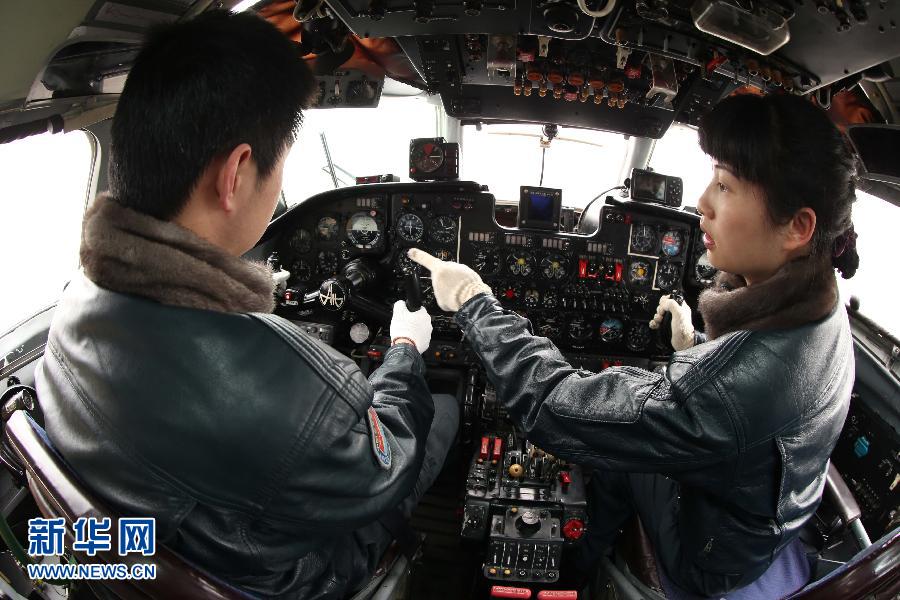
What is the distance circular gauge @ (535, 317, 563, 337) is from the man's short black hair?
298cm

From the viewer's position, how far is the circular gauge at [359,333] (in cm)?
381

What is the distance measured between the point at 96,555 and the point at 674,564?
5.84 feet

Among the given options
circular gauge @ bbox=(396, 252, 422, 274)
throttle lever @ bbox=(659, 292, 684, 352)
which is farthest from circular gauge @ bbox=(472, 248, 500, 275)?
throttle lever @ bbox=(659, 292, 684, 352)

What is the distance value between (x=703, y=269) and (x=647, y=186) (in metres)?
0.78

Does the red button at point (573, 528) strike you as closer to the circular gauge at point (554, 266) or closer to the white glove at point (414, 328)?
the white glove at point (414, 328)

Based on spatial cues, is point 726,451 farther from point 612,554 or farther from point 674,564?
point 612,554

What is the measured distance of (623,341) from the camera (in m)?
3.91

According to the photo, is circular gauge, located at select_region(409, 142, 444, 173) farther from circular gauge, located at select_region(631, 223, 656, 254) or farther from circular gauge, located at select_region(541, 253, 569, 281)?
circular gauge, located at select_region(631, 223, 656, 254)

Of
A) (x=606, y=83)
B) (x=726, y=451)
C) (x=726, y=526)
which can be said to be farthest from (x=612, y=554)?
(x=606, y=83)

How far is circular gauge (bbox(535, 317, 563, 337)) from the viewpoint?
3.89 metres

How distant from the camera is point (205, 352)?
3.45 feet

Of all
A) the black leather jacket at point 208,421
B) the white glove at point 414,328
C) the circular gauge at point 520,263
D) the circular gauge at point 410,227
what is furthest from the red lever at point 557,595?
the circular gauge at point 410,227

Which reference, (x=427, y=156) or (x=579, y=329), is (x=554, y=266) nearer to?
(x=579, y=329)

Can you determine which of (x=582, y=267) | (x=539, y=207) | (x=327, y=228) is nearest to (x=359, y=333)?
(x=327, y=228)
